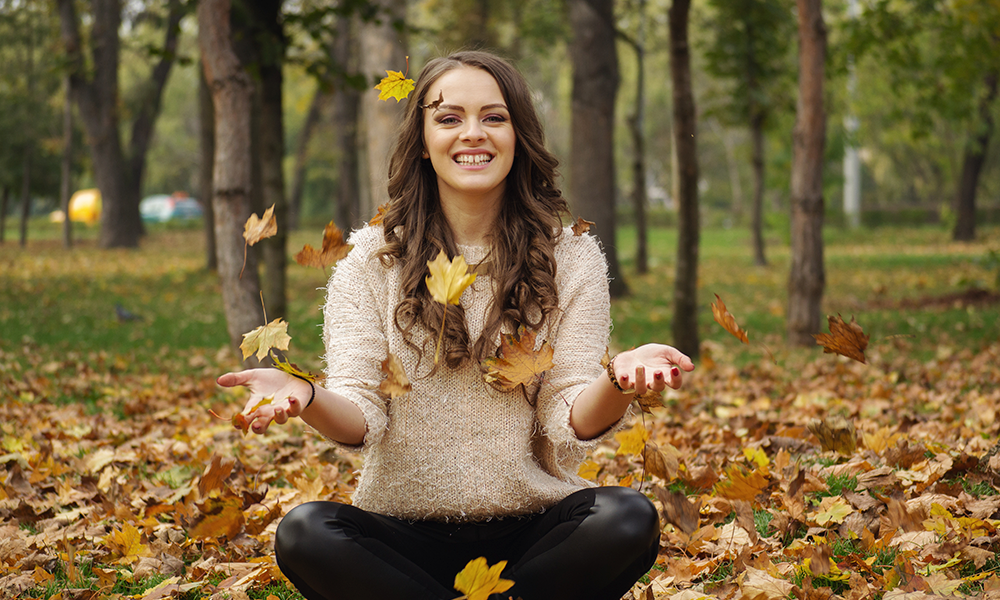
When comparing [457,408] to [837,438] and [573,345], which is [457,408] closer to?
[573,345]

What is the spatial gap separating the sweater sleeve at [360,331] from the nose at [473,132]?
38 centimetres

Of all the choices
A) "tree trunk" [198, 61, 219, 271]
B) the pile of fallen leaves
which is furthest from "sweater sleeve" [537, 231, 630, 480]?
"tree trunk" [198, 61, 219, 271]

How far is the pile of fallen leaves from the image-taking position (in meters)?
2.38

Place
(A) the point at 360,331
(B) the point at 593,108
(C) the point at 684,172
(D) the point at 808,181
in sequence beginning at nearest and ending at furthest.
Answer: (A) the point at 360,331, (C) the point at 684,172, (D) the point at 808,181, (B) the point at 593,108

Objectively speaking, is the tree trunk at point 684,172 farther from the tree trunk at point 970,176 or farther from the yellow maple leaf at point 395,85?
the tree trunk at point 970,176

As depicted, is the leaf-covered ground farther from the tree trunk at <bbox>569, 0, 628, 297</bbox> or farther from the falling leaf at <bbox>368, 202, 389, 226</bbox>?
the tree trunk at <bbox>569, 0, 628, 297</bbox>

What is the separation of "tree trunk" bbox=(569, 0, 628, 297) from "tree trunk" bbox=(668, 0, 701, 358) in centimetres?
373

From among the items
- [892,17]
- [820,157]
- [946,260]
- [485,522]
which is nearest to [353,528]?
[485,522]

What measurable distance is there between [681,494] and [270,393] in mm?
1400

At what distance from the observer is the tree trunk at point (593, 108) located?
35.2ft

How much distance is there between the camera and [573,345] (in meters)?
2.20

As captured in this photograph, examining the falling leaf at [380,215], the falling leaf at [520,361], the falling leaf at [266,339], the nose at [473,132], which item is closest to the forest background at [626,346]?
the nose at [473,132]

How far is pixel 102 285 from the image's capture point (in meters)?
13.5

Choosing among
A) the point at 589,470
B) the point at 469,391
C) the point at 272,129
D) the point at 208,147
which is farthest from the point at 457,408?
the point at 208,147
